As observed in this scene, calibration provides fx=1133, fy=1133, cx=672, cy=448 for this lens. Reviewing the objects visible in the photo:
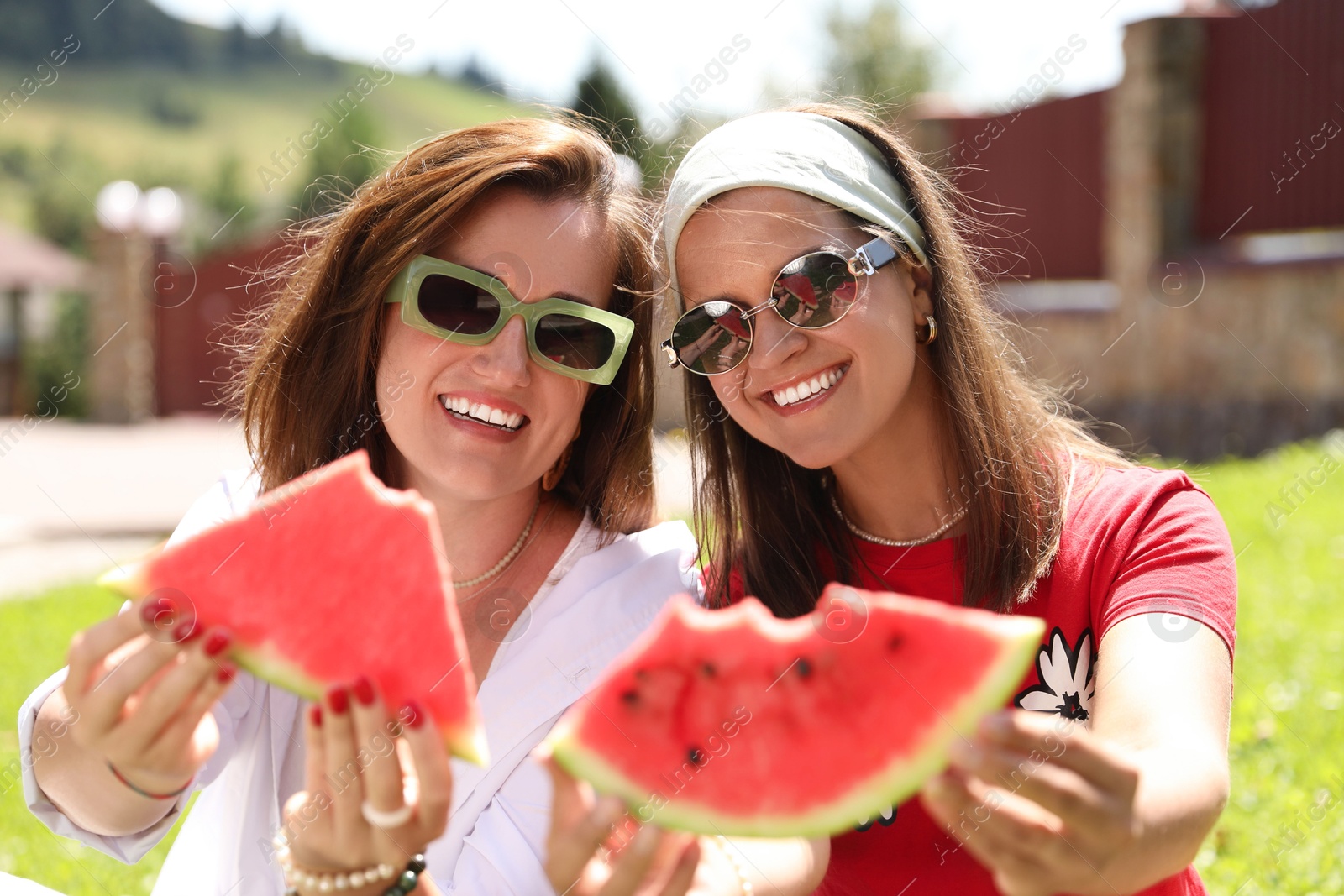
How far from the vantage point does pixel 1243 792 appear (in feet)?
12.8

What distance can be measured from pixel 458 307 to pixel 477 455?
336mm

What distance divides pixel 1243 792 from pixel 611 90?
27.0 m

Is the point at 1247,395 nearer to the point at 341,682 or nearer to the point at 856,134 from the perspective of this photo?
the point at 856,134

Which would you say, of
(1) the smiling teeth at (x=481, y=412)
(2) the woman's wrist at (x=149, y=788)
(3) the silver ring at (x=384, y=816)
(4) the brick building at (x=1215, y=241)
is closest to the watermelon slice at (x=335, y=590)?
(3) the silver ring at (x=384, y=816)

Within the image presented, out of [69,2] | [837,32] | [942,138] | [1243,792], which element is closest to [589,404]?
[1243,792]

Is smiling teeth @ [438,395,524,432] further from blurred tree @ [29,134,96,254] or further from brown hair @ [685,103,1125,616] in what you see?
blurred tree @ [29,134,96,254]

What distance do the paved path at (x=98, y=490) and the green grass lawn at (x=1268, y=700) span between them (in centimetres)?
148

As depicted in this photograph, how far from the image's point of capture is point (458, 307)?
99.8 inches

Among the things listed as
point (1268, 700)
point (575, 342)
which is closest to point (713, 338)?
point (575, 342)

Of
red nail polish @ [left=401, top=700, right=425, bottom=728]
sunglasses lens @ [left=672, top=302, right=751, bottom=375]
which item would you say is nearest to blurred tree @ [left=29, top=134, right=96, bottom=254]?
sunglasses lens @ [left=672, top=302, right=751, bottom=375]

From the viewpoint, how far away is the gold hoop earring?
101 inches

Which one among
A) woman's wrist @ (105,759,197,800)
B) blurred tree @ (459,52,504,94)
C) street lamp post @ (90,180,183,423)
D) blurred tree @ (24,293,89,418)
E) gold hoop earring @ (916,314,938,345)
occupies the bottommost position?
blurred tree @ (459,52,504,94)

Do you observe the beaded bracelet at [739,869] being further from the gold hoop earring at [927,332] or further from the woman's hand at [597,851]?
the gold hoop earring at [927,332]

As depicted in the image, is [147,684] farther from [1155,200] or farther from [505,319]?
[1155,200]
